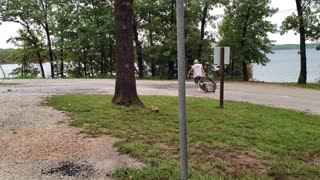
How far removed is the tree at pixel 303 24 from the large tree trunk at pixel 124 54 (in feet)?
53.6

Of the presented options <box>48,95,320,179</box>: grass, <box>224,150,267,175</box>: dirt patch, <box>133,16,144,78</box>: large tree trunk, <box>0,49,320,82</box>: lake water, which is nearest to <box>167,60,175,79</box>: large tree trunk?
<box>133,16,144,78</box>: large tree trunk

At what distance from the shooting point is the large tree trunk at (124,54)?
387 inches

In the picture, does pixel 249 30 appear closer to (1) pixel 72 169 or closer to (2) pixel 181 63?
(1) pixel 72 169

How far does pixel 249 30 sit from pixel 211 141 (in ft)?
84.1

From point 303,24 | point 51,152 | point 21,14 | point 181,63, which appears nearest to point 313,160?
point 181,63

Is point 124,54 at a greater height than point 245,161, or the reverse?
point 124,54

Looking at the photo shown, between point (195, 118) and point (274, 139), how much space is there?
86.0 inches

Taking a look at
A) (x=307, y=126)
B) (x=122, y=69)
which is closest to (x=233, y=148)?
(x=307, y=126)

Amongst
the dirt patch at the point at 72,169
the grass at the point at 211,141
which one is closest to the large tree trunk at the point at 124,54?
the grass at the point at 211,141

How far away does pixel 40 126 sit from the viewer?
763 cm

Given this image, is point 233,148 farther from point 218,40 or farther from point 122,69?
point 218,40

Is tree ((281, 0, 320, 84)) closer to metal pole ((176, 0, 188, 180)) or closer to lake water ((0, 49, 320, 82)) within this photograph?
lake water ((0, 49, 320, 82))

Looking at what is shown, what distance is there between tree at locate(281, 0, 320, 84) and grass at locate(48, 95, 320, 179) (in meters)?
14.6

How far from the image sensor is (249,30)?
3088cm
